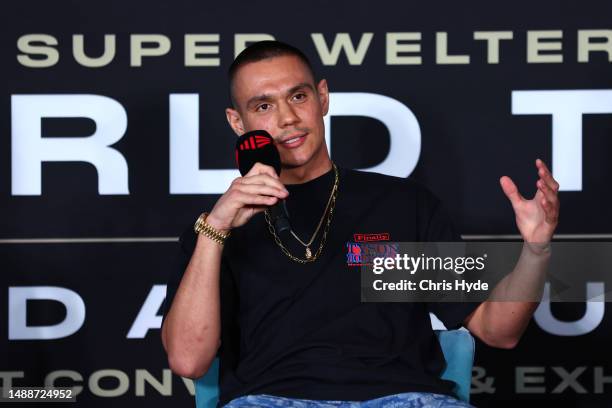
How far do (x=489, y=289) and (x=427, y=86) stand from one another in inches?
47.6

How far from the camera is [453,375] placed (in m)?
1.98

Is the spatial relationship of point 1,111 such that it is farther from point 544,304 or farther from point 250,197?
point 544,304

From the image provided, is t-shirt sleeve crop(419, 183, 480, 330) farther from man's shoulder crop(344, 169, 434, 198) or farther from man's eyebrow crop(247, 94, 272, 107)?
man's eyebrow crop(247, 94, 272, 107)

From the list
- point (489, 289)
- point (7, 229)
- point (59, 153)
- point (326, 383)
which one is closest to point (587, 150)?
point (489, 289)

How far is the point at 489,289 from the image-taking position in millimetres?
1940

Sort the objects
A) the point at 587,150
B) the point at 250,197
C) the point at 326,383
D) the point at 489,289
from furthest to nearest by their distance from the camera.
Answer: the point at 587,150 < the point at 489,289 < the point at 326,383 < the point at 250,197

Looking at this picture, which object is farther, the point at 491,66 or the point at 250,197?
the point at 491,66

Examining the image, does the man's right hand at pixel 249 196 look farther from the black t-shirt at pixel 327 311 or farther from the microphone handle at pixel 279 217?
the black t-shirt at pixel 327 311

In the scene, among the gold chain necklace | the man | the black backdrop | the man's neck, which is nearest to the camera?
the man

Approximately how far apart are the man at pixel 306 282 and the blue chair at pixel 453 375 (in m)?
0.06

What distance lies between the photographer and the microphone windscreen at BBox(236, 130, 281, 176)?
69.8 inches

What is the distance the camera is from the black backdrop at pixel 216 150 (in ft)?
9.76

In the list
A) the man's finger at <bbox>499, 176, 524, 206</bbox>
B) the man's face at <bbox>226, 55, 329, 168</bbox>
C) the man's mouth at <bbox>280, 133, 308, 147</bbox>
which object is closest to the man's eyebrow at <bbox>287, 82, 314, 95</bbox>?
Result: the man's face at <bbox>226, 55, 329, 168</bbox>

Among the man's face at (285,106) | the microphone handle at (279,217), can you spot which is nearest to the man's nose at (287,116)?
the man's face at (285,106)
